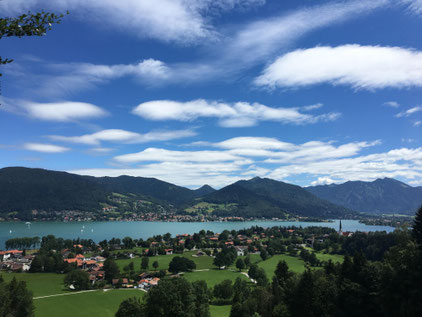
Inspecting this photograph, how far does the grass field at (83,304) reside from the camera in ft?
131

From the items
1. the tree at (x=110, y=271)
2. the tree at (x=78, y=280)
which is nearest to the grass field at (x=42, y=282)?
the tree at (x=78, y=280)

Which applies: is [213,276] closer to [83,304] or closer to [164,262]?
[164,262]

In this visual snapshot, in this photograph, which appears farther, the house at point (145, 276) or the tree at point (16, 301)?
the house at point (145, 276)

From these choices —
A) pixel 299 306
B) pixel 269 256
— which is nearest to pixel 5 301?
pixel 299 306

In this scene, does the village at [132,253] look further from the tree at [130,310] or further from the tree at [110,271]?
the tree at [130,310]

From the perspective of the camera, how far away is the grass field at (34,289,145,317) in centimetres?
3996

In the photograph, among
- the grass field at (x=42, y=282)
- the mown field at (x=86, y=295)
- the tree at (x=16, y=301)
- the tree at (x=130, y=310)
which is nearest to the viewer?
Answer: the tree at (x=130, y=310)

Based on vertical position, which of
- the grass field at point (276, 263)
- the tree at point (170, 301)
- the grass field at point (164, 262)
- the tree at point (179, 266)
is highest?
the tree at point (170, 301)

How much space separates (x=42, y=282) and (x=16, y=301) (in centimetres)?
2974

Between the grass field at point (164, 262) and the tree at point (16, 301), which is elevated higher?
the tree at point (16, 301)

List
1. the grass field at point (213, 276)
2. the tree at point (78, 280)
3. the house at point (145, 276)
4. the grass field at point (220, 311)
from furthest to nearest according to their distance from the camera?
the house at point (145, 276), the grass field at point (213, 276), the tree at point (78, 280), the grass field at point (220, 311)

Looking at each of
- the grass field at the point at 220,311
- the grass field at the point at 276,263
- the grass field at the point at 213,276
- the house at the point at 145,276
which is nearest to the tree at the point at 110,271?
the house at the point at 145,276

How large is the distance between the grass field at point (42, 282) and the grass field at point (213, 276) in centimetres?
2675

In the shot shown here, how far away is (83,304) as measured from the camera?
4447cm
